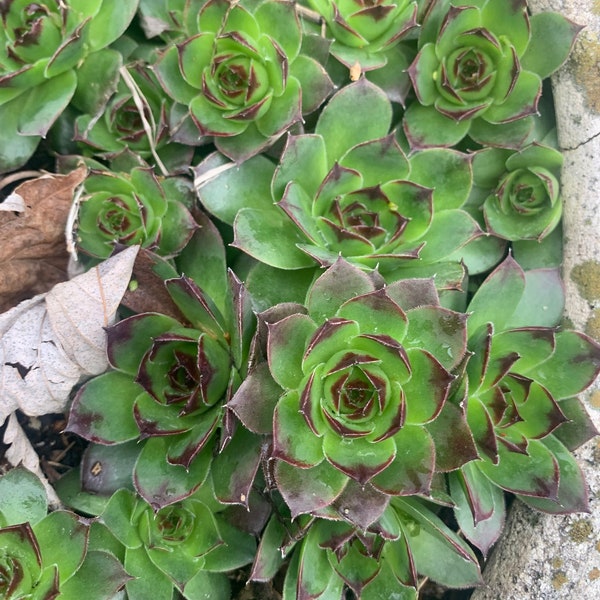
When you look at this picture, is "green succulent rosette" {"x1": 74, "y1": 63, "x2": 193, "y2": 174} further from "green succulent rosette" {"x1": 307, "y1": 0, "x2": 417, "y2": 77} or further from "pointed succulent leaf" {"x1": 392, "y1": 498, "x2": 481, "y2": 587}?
"pointed succulent leaf" {"x1": 392, "y1": 498, "x2": 481, "y2": 587}

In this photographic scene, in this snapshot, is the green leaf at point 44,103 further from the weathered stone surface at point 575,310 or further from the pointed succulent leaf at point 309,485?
the weathered stone surface at point 575,310

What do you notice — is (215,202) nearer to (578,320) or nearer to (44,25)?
(44,25)

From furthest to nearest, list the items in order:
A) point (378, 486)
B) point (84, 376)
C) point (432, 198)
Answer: point (84, 376)
point (432, 198)
point (378, 486)

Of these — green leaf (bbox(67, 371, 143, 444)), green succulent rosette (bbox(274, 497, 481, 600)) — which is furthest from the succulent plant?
green succulent rosette (bbox(274, 497, 481, 600))

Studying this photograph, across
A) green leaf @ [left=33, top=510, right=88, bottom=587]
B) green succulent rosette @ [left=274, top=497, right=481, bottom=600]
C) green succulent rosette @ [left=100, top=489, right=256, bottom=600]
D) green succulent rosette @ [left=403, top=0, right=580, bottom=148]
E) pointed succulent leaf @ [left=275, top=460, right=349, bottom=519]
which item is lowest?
green succulent rosette @ [left=100, top=489, right=256, bottom=600]

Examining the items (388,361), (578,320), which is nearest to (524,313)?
(578,320)

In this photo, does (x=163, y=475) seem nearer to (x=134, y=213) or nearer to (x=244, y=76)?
(x=134, y=213)

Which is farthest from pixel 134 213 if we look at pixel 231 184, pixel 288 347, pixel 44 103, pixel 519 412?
pixel 519 412

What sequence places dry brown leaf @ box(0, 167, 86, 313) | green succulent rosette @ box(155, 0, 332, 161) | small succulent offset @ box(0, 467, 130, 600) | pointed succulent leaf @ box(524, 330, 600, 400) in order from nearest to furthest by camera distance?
1. small succulent offset @ box(0, 467, 130, 600)
2. pointed succulent leaf @ box(524, 330, 600, 400)
3. green succulent rosette @ box(155, 0, 332, 161)
4. dry brown leaf @ box(0, 167, 86, 313)
